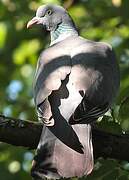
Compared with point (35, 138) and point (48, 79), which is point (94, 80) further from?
point (35, 138)

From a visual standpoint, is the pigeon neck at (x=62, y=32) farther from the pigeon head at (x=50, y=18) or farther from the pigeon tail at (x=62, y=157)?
the pigeon tail at (x=62, y=157)

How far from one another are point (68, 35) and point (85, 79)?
4.30 ft

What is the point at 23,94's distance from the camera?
7.11 m

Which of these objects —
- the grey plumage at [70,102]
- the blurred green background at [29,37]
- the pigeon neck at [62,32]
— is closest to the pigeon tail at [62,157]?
the grey plumage at [70,102]

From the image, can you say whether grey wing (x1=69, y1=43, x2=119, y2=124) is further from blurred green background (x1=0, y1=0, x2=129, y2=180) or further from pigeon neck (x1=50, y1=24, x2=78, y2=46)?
blurred green background (x1=0, y1=0, x2=129, y2=180)

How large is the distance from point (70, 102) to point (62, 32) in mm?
1548

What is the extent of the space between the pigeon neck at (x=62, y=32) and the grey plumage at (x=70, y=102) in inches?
29.2

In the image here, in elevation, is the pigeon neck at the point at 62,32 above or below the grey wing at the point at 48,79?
below

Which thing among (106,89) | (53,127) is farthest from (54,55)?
(53,127)

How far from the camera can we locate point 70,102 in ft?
12.0

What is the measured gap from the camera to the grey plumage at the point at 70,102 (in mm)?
3439

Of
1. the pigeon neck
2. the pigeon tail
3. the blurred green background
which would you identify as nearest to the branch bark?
the pigeon tail

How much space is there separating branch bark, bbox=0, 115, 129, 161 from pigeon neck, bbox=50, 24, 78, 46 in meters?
1.51

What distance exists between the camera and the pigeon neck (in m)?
5.01
